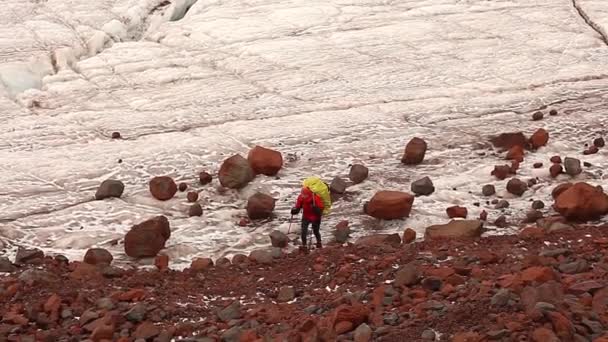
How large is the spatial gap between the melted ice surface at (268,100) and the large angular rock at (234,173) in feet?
0.70

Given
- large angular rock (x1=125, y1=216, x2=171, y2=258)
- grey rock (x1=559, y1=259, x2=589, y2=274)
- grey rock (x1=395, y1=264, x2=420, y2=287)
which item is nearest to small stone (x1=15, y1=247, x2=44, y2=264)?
large angular rock (x1=125, y1=216, x2=171, y2=258)

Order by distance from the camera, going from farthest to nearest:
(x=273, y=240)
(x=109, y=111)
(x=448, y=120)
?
(x=109, y=111) → (x=448, y=120) → (x=273, y=240)

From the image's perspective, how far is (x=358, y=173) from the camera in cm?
1410

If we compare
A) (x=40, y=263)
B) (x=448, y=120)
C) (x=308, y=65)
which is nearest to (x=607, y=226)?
(x=448, y=120)

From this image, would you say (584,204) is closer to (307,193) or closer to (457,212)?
(457,212)

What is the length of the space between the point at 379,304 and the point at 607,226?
4.92 metres

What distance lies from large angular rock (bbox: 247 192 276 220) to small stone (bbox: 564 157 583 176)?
558 cm

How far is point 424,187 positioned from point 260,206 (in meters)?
3.05

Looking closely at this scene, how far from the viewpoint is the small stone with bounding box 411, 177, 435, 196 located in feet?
44.4

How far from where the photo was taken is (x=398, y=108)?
17812 mm

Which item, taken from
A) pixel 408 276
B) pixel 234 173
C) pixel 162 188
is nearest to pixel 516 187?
pixel 234 173

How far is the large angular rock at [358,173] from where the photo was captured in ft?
46.3

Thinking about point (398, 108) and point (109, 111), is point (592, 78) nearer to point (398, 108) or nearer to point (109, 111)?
point (398, 108)

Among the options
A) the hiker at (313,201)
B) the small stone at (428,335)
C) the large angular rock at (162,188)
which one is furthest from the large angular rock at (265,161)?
the small stone at (428,335)
